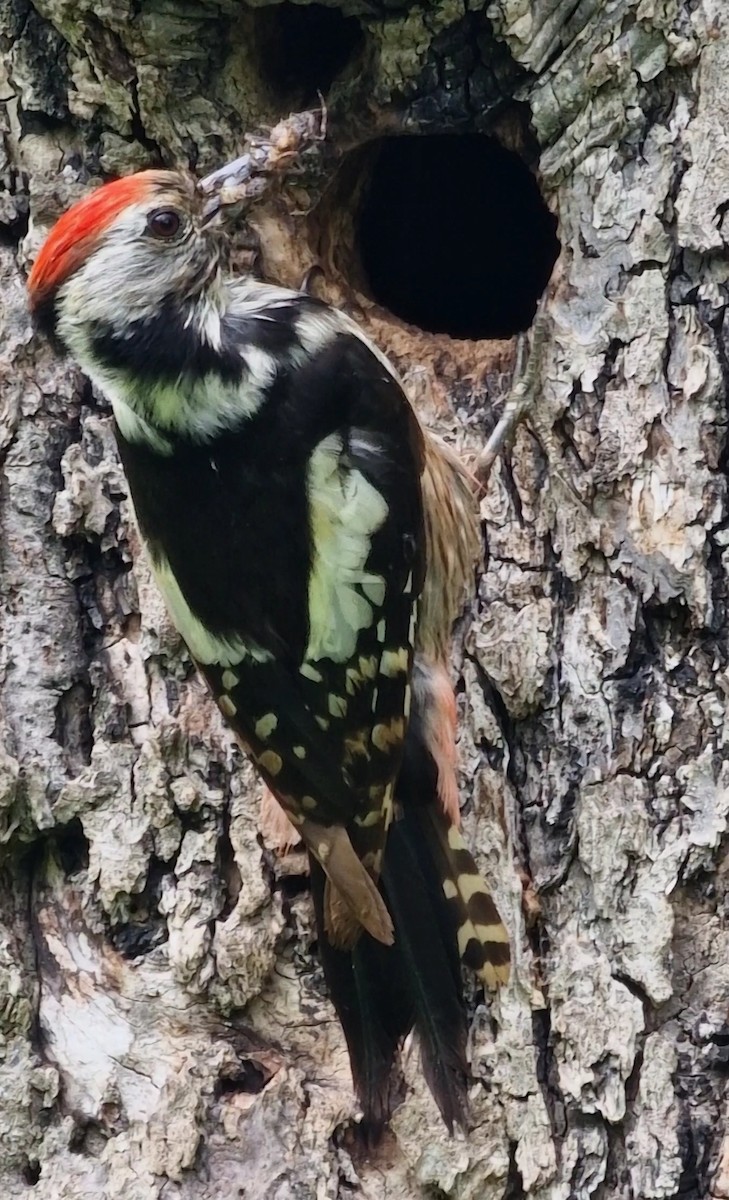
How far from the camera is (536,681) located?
95.9 inches

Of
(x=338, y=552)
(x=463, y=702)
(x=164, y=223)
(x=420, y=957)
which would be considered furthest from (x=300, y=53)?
(x=420, y=957)

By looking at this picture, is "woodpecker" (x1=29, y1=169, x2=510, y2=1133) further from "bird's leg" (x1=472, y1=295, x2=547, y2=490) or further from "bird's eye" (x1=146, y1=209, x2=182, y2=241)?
"bird's leg" (x1=472, y1=295, x2=547, y2=490)

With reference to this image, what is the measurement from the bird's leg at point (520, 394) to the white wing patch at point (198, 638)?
0.56 meters

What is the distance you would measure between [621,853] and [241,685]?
706 mm

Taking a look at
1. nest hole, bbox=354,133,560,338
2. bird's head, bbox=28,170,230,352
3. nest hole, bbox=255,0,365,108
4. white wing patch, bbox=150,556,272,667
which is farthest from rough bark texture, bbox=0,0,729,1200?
nest hole, bbox=354,133,560,338

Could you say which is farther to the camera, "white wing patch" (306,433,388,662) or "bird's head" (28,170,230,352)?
"white wing patch" (306,433,388,662)

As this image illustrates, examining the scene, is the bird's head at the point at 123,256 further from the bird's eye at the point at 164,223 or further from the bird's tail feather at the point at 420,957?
the bird's tail feather at the point at 420,957

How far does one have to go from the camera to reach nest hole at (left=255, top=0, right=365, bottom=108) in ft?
9.02

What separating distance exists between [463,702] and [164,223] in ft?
3.28

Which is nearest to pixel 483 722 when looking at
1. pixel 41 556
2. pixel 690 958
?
pixel 690 958

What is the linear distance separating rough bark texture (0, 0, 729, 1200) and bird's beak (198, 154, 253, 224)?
0.21 meters

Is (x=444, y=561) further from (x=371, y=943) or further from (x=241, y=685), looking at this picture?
(x=371, y=943)

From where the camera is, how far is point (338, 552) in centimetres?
249

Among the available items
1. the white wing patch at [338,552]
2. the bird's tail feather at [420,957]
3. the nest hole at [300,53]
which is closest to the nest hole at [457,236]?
the nest hole at [300,53]
